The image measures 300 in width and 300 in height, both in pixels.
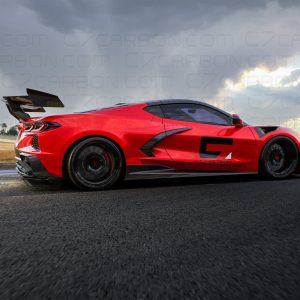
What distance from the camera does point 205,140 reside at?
4.74 metres

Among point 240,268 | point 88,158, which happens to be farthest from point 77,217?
point 88,158

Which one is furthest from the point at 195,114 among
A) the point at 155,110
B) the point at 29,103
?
the point at 29,103

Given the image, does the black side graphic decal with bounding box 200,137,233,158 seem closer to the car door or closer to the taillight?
the car door

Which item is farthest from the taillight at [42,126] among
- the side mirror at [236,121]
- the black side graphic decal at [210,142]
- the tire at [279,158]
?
the tire at [279,158]

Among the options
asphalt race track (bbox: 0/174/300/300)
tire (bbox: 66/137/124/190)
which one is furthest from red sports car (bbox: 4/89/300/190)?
asphalt race track (bbox: 0/174/300/300)

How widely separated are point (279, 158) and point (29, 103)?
4.08m

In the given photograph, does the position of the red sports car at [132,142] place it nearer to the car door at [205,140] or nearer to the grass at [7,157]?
the car door at [205,140]

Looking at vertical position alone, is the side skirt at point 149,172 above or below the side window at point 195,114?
below

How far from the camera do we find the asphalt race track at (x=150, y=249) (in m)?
1.22

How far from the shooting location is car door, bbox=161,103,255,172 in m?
4.57

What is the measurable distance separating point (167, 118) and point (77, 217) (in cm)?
248

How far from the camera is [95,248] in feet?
5.64

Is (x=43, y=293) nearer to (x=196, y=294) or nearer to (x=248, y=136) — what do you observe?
(x=196, y=294)

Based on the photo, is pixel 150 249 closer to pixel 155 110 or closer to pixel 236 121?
pixel 155 110
